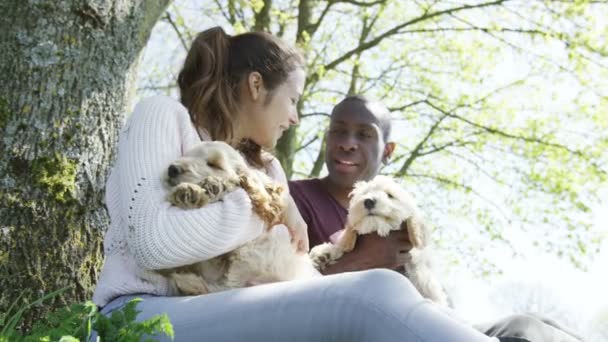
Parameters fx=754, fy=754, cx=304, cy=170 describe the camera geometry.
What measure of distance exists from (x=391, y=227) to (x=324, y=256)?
417mm

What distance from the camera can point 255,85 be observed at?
3.69 metres

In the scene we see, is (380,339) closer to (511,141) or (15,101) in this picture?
(15,101)

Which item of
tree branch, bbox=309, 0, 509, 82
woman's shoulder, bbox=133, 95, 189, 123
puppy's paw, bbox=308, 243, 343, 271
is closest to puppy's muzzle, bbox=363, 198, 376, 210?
puppy's paw, bbox=308, 243, 343, 271

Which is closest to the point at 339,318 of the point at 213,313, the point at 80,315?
the point at 213,313

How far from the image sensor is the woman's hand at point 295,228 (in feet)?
11.9

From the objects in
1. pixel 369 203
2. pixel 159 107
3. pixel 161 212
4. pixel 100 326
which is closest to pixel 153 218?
pixel 161 212

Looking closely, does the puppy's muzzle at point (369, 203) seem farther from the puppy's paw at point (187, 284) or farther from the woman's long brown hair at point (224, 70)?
the puppy's paw at point (187, 284)

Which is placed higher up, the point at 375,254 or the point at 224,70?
the point at 224,70

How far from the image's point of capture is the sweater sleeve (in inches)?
112

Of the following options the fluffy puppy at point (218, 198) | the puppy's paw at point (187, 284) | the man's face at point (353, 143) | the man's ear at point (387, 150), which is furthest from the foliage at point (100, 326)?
the man's ear at point (387, 150)

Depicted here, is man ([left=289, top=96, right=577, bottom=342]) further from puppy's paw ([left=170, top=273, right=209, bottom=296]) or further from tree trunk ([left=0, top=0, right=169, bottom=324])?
puppy's paw ([left=170, top=273, right=209, bottom=296])

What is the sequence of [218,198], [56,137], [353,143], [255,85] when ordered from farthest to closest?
[353,143] < [56,137] < [255,85] < [218,198]

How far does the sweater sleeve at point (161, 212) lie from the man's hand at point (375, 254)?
1.04m

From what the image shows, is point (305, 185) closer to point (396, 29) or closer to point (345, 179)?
point (345, 179)
